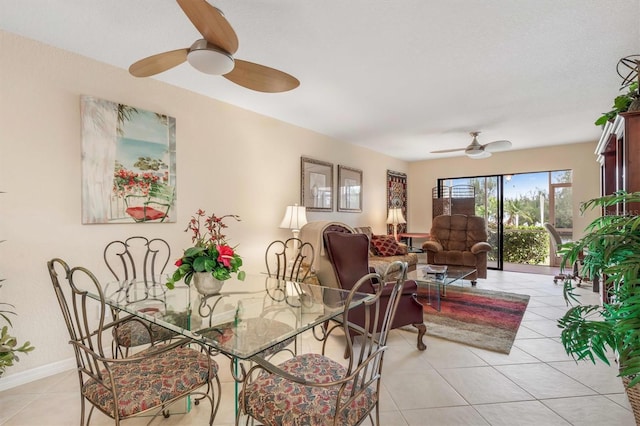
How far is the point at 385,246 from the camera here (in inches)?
196

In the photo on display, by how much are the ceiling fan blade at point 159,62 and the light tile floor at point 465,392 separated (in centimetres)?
207

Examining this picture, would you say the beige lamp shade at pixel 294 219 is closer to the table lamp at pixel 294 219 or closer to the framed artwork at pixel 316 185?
the table lamp at pixel 294 219

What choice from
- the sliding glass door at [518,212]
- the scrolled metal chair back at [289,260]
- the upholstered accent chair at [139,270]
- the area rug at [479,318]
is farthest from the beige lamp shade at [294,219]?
the sliding glass door at [518,212]

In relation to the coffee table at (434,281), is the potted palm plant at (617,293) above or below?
above

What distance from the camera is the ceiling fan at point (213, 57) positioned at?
4.55 feet

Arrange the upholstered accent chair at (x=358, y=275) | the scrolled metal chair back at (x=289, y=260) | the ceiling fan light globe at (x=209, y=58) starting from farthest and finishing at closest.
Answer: the scrolled metal chair back at (x=289, y=260) < the upholstered accent chair at (x=358, y=275) < the ceiling fan light globe at (x=209, y=58)

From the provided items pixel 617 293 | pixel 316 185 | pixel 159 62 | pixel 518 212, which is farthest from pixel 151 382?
pixel 518 212

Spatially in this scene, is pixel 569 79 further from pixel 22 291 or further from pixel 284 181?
pixel 22 291

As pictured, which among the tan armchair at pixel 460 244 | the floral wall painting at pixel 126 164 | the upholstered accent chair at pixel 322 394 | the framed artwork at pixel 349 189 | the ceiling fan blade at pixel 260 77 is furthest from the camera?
the framed artwork at pixel 349 189

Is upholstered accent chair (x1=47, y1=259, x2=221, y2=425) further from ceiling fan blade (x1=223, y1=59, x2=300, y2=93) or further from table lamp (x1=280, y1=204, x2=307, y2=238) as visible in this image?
table lamp (x1=280, y1=204, x2=307, y2=238)

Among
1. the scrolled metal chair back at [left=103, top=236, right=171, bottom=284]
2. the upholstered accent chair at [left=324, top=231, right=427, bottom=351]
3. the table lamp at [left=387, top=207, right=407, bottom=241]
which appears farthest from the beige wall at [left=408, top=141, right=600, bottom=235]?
the scrolled metal chair back at [left=103, top=236, right=171, bottom=284]

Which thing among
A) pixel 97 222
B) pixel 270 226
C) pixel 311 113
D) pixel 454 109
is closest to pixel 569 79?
pixel 454 109

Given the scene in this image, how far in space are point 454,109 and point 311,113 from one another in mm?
1701

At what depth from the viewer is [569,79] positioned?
2.83 metres
